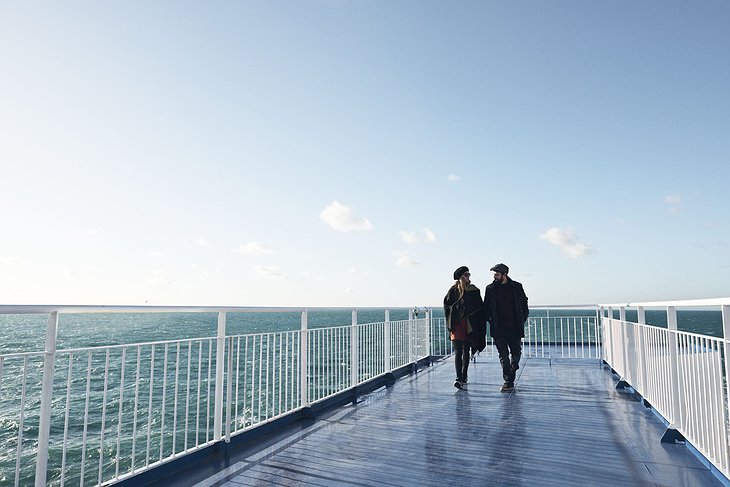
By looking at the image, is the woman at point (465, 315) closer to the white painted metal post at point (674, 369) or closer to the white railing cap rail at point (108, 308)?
the white painted metal post at point (674, 369)

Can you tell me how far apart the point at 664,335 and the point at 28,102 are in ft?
54.7

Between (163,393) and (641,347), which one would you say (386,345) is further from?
(163,393)

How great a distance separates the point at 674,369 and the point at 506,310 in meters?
2.66

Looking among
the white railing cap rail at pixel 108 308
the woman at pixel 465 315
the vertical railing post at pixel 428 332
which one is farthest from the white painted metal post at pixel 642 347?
the vertical railing post at pixel 428 332

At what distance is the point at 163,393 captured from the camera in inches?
120

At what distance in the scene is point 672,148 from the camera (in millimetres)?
14383

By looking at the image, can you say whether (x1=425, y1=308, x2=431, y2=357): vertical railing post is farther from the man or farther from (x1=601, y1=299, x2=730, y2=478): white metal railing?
(x1=601, y1=299, x2=730, y2=478): white metal railing

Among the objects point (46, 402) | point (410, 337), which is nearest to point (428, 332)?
point (410, 337)

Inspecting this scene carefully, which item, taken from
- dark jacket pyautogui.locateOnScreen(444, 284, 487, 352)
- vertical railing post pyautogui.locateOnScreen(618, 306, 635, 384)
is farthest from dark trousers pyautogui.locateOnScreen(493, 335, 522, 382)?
vertical railing post pyautogui.locateOnScreen(618, 306, 635, 384)

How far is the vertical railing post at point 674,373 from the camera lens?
11.5 feet

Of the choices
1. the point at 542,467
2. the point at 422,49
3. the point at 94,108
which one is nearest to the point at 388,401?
the point at 542,467

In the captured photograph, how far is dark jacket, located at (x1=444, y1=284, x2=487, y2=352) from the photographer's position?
21.3ft

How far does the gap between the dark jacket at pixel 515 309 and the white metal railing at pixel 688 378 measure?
4.13 feet

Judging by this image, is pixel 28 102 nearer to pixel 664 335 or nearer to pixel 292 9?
pixel 292 9
